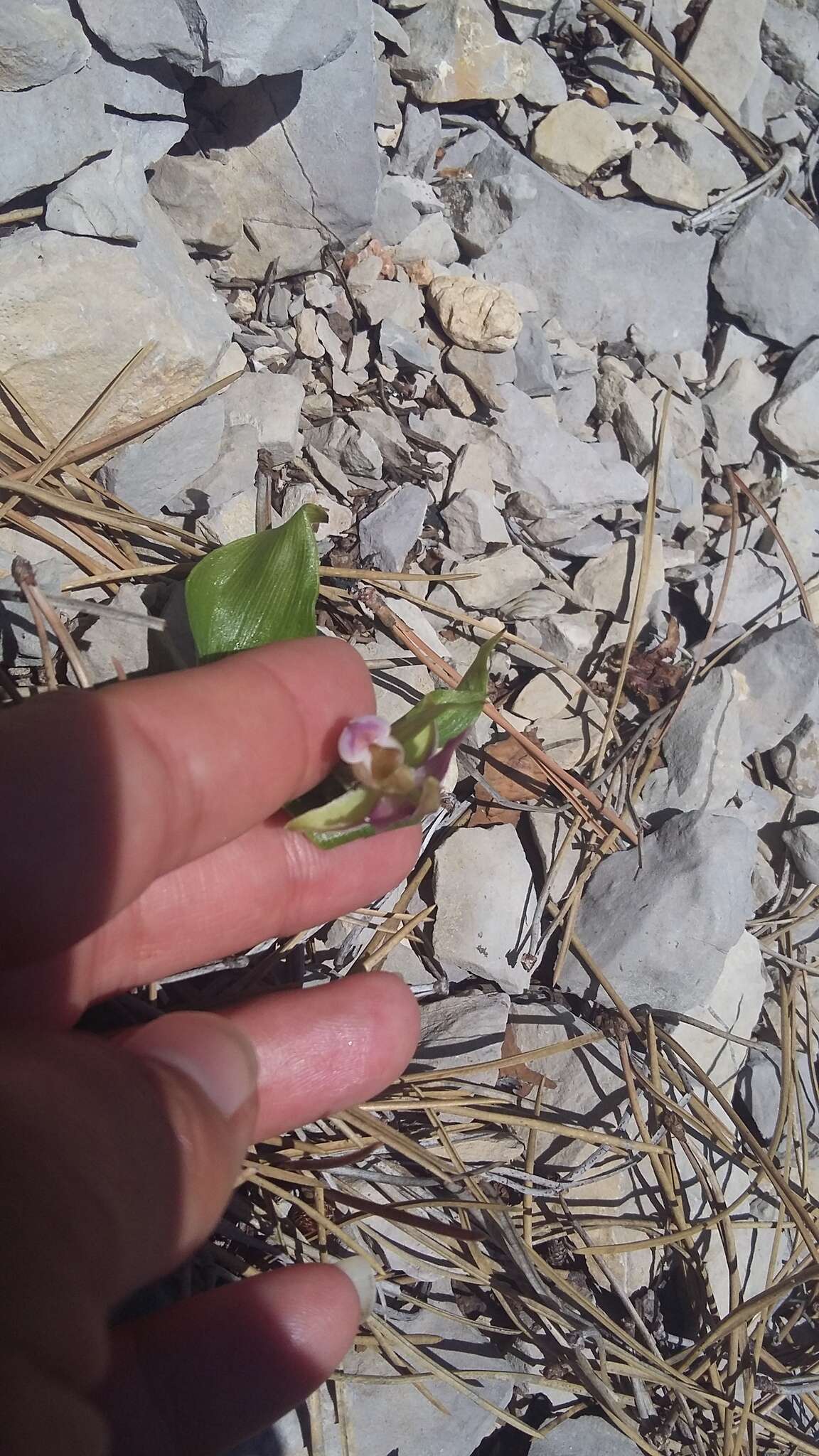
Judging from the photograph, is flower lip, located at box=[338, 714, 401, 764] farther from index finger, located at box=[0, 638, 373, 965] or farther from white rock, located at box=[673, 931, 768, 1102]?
white rock, located at box=[673, 931, 768, 1102]

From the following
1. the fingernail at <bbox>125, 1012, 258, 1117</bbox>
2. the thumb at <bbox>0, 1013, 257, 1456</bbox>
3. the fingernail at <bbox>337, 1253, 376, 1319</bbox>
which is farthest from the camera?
the fingernail at <bbox>337, 1253, 376, 1319</bbox>

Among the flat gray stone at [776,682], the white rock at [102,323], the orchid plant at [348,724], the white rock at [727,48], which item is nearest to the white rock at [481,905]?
the orchid plant at [348,724]

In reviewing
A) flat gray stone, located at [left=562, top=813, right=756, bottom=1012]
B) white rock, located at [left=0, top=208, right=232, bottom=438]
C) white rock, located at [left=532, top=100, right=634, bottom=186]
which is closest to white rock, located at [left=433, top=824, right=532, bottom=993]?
flat gray stone, located at [left=562, top=813, right=756, bottom=1012]

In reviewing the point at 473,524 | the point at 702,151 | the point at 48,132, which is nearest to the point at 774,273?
the point at 702,151

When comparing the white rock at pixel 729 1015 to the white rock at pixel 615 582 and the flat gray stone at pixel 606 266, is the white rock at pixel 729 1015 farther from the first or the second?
the flat gray stone at pixel 606 266

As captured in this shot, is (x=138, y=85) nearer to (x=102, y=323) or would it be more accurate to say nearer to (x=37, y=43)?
(x=37, y=43)
